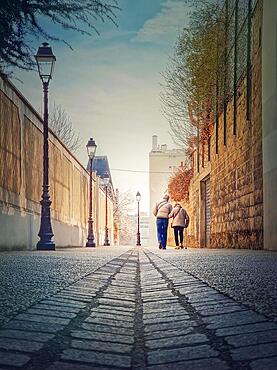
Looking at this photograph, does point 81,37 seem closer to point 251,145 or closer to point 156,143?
point 251,145

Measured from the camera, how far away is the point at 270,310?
81.4 inches

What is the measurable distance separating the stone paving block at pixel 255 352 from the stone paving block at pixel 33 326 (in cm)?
57

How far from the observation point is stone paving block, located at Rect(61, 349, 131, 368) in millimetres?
1407

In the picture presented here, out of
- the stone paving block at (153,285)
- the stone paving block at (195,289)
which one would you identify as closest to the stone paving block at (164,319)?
the stone paving block at (195,289)

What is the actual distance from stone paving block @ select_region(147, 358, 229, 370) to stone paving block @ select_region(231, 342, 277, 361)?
53 millimetres

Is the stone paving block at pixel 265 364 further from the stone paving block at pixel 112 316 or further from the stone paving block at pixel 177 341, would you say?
the stone paving block at pixel 112 316

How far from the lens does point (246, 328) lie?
5.70 ft

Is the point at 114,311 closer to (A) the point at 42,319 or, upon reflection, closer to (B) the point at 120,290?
(A) the point at 42,319

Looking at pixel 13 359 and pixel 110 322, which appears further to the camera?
pixel 110 322

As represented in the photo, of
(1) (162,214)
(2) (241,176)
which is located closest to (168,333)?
(2) (241,176)

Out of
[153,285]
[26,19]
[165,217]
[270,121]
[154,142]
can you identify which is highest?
[154,142]

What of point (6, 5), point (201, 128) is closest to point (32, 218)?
point (6, 5)

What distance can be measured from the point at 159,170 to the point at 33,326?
43.1 m

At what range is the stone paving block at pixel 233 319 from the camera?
185cm
